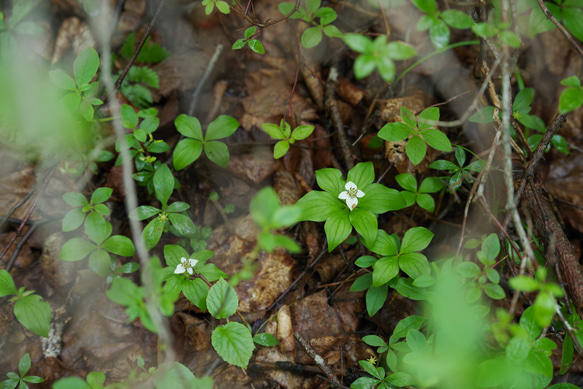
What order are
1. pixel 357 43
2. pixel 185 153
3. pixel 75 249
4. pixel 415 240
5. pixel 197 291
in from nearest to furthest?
pixel 357 43
pixel 197 291
pixel 415 240
pixel 75 249
pixel 185 153

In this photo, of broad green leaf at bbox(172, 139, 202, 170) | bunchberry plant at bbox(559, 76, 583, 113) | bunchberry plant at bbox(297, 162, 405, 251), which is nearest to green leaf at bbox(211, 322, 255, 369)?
bunchberry plant at bbox(297, 162, 405, 251)

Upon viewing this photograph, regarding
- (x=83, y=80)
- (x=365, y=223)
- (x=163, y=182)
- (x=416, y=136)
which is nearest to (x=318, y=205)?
(x=365, y=223)

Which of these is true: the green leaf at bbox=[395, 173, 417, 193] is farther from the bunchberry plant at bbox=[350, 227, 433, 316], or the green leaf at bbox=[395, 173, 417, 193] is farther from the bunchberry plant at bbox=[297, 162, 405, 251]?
the bunchberry plant at bbox=[350, 227, 433, 316]

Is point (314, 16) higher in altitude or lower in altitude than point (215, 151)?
higher

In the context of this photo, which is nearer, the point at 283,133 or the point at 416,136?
the point at 416,136

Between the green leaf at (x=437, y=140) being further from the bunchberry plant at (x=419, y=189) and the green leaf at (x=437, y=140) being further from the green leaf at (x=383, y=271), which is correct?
the green leaf at (x=383, y=271)

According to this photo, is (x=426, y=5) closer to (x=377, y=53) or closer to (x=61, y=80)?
(x=377, y=53)

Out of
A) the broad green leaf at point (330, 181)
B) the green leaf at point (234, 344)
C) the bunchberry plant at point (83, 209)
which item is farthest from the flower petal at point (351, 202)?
the bunchberry plant at point (83, 209)
